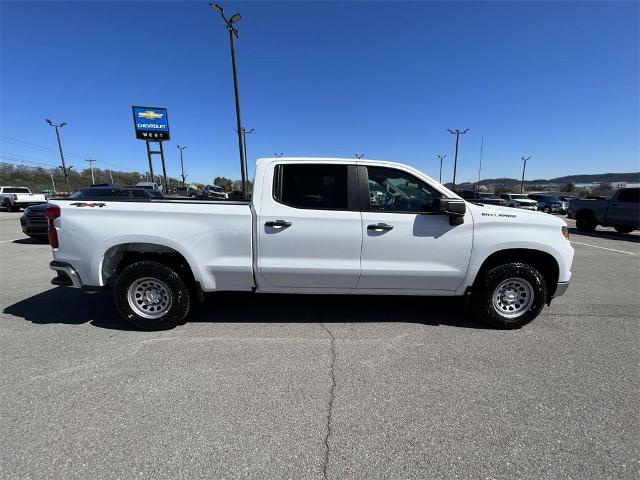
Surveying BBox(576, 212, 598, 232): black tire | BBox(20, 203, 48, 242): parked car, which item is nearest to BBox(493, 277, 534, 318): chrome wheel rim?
BBox(20, 203, 48, 242): parked car

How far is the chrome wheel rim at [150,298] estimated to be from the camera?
3836 mm

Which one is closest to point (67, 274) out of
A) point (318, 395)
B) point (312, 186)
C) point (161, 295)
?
point (161, 295)

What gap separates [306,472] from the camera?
6.61 ft

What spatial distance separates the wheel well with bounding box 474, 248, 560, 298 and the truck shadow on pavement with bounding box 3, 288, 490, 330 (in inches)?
30.4

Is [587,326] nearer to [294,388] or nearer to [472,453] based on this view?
[472,453]

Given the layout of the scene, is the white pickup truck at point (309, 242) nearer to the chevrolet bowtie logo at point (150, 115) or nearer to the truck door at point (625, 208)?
the truck door at point (625, 208)

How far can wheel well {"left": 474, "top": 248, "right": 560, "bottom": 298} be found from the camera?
13.0ft

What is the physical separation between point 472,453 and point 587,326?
3.02 metres

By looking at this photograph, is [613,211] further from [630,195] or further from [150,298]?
[150,298]

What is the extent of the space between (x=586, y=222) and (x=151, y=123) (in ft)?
103

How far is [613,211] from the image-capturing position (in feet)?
45.4

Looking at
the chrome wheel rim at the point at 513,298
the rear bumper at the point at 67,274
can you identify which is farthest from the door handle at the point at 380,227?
the rear bumper at the point at 67,274

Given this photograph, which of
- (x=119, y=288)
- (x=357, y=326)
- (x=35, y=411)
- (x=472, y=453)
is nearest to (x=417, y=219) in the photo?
(x=357, y=326)

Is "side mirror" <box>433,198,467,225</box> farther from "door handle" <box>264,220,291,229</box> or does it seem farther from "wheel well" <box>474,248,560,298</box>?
"door handle" <box>264,220,291,229</box>
